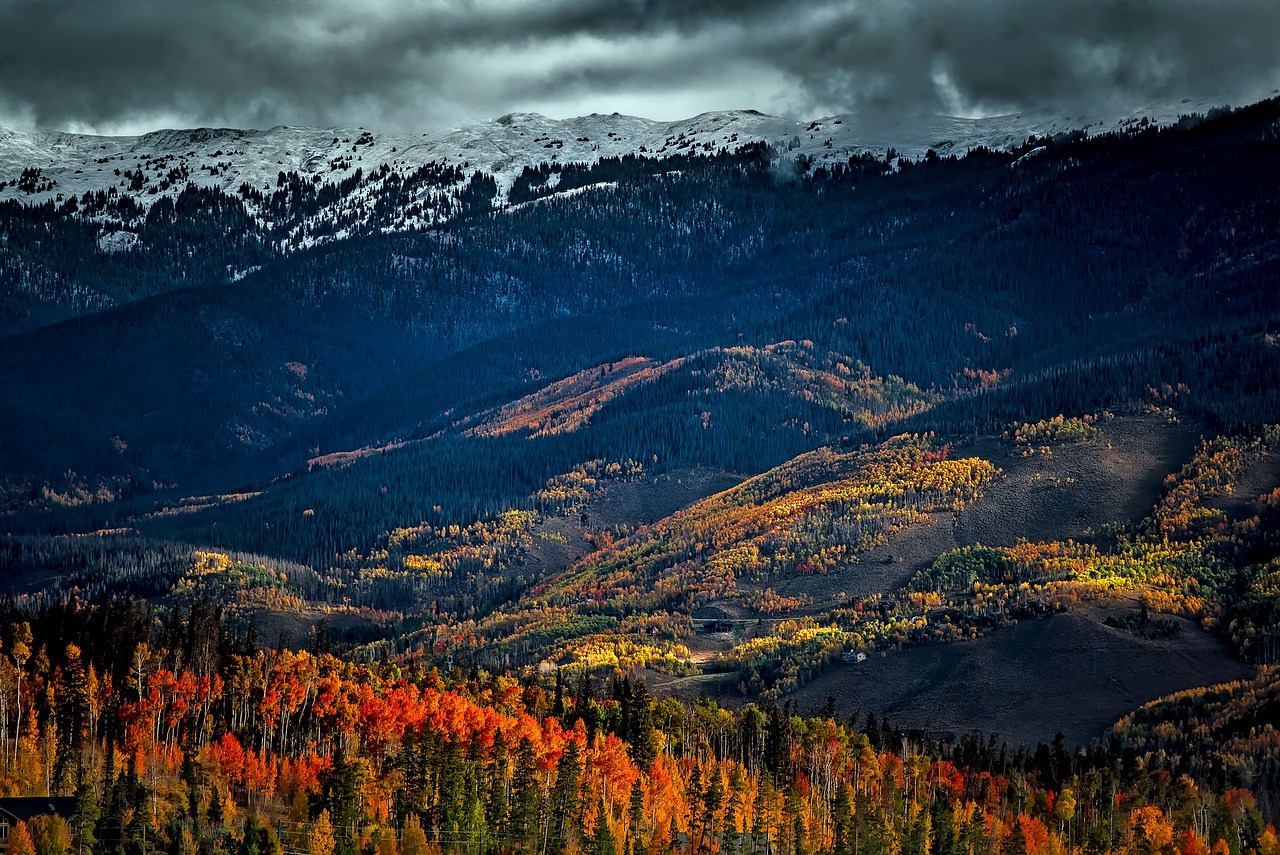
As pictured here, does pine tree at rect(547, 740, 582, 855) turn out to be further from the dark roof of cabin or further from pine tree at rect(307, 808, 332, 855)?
the dark roof of cabin

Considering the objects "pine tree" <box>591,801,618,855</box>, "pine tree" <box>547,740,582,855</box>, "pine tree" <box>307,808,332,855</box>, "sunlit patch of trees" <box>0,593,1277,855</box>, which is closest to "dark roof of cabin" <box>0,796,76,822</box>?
"sunlit patch of trees" <box>0,593,1277,855</box>

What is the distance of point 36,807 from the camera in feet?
450

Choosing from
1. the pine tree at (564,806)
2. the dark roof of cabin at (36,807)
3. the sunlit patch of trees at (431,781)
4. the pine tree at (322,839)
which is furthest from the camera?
the pine tree at (564,806)

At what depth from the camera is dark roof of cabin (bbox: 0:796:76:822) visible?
135 metres

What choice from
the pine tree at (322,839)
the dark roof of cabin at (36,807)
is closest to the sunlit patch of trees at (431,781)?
the pine tree at (322,839)

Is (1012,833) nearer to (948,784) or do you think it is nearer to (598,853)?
(948,784)

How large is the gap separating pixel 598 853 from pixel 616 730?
42120 millimetres

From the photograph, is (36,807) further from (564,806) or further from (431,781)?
(564,806)

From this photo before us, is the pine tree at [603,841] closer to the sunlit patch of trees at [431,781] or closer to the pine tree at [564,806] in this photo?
the sunlit patch of trees at [431,781]

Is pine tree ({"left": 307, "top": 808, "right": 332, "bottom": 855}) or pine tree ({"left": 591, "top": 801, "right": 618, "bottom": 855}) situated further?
pine tree ({"left": 591, "top": 801, "right": 618, "bottom": 855})

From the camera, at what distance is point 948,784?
194m

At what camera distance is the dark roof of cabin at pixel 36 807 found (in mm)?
134875

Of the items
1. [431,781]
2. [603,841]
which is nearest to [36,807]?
[431,781]

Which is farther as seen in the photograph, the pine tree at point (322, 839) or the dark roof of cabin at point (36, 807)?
the pine tree at point (322, 839)
